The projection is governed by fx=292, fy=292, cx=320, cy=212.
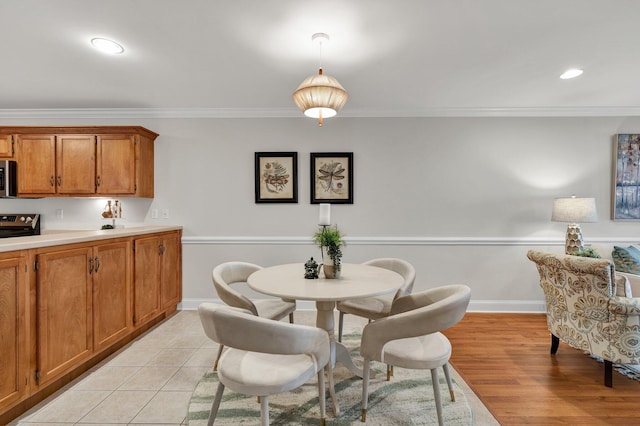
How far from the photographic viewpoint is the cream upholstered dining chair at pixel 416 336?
4.66 ft

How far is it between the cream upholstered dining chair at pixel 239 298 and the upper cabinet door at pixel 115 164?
5.66 ft

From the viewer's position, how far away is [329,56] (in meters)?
2.27

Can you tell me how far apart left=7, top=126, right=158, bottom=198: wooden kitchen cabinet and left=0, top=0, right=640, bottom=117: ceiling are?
1.22 ft

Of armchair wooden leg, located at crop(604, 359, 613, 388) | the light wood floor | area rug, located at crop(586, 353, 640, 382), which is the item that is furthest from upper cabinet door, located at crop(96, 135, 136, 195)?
area rug, located at crop(586, 353, 640, 382)

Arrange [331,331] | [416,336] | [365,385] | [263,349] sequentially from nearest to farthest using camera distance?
[263,349], [416,336], [365,385], [331,331]

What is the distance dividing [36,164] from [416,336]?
4.02m

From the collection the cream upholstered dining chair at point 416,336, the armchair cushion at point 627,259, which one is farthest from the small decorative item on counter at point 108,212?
the armchair cushion at point 627,259

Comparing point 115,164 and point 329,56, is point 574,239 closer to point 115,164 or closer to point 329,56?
point 329,56

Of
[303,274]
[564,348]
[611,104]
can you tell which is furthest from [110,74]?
[611,104]

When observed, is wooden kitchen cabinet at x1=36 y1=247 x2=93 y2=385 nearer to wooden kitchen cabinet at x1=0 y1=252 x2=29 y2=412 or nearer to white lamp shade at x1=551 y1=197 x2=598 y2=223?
wooden kitchen cabinet at x1=0 y1=252 x2=29 y2=412

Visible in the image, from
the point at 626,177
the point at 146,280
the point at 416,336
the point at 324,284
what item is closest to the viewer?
the point at 416,336

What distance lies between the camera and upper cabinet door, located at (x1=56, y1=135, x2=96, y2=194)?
3.10 m

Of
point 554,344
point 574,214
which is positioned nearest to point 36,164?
point 554,344

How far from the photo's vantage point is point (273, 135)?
3465 millimetres
